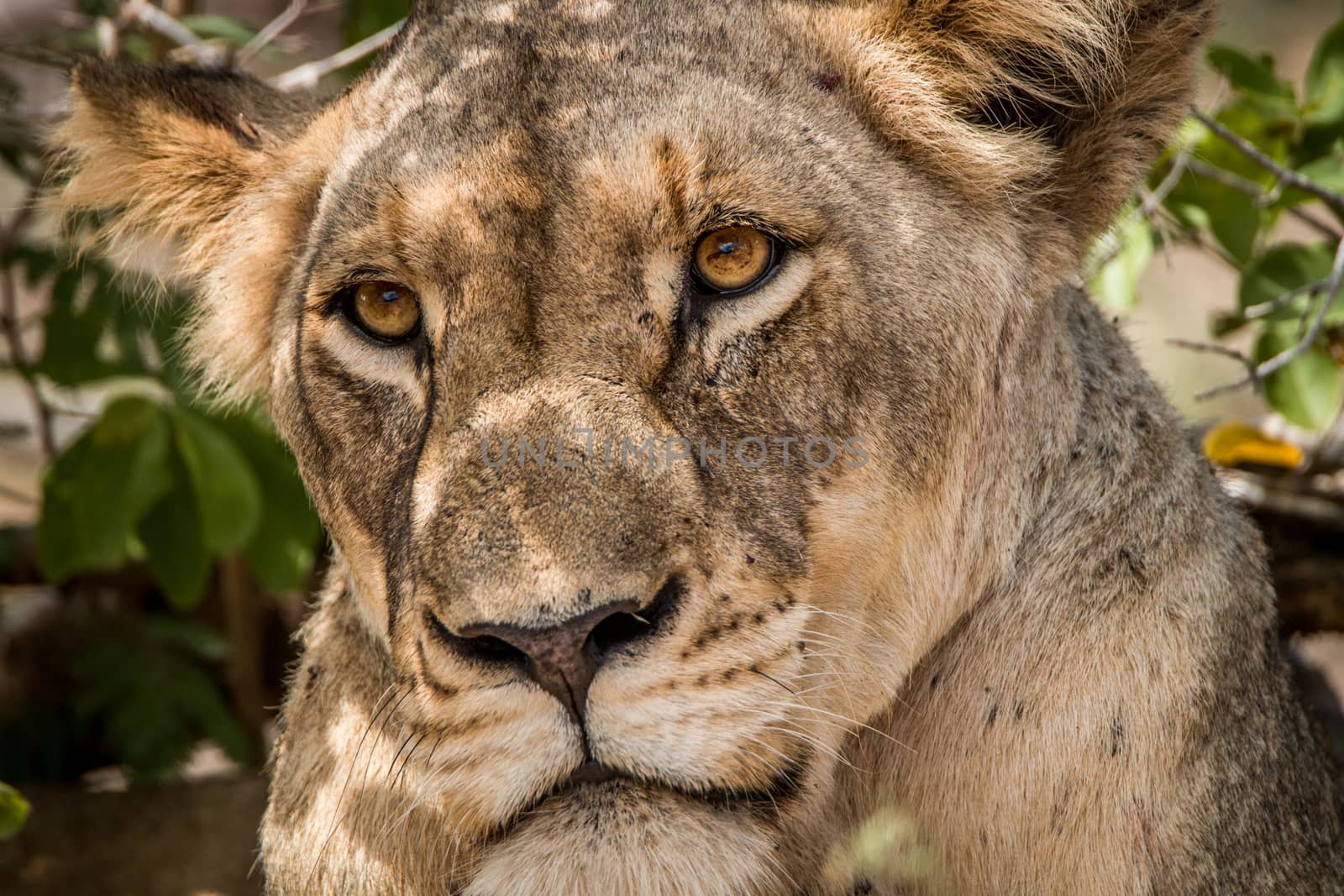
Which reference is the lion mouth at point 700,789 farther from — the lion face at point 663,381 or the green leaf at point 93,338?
the green leaf at point 93,338

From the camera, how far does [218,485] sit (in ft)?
14.3

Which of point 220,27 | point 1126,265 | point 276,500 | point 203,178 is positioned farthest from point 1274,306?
point 220,27

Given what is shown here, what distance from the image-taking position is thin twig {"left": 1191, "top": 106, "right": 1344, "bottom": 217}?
3.73 meters

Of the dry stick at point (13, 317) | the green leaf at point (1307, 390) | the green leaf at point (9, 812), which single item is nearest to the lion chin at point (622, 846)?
the green leaf at point (9, 812)

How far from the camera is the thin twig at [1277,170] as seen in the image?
373cm

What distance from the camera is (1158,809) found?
2.63 metres

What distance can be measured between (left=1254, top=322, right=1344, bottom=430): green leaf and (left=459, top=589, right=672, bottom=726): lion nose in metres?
2.71

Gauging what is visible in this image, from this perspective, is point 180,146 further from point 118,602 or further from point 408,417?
point 118,602

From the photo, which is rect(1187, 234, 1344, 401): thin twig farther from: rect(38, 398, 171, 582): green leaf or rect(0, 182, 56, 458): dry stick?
rect(0, 182, 56, 458): dry stick

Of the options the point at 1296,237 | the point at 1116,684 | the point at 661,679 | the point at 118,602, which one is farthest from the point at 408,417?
the point at 1296,237

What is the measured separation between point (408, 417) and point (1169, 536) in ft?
4.88

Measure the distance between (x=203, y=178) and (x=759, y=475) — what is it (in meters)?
1.56

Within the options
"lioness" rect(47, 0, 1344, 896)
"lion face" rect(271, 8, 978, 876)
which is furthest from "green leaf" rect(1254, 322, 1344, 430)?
"lion face" rect(271, 8, 978, 876)

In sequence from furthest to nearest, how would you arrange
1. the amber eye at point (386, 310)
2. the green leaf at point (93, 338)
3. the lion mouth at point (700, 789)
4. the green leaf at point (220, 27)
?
the green leaf at point (220, 27) → the green leaf at point (93, 338) → the amber eye at point (386, 310) → the lion mouth at point (700, 789)
